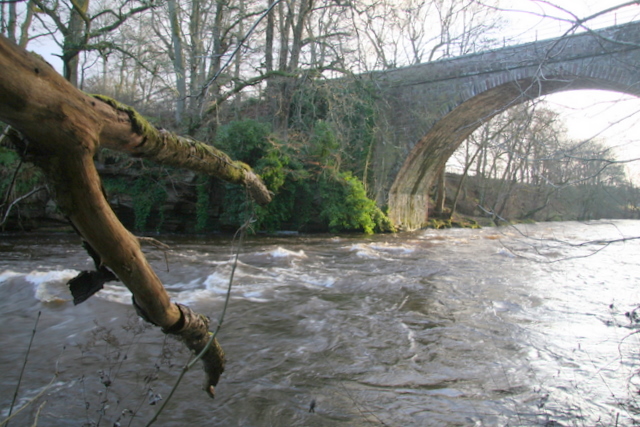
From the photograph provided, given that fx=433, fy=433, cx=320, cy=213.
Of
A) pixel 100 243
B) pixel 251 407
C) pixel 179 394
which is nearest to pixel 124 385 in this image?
pixel 179 394

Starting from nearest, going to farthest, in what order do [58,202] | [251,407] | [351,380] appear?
[58,202], [251,407], [351,380]

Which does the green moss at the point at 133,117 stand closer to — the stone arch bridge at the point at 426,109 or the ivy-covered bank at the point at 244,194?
the ivy-covered bank at the point at 244,194

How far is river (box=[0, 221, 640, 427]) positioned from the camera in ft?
8.93

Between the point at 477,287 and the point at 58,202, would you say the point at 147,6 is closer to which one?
the point at 477,287

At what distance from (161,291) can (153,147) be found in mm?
561

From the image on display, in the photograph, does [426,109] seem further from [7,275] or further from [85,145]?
[85,145]

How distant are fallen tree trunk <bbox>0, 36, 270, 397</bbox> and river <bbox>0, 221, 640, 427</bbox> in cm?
38

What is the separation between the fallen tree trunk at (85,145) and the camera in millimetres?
1083

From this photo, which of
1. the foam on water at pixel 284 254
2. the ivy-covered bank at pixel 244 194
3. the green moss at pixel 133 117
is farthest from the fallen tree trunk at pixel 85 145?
the ivy-covered bank at pixel 244 194

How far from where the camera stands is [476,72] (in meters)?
14.9

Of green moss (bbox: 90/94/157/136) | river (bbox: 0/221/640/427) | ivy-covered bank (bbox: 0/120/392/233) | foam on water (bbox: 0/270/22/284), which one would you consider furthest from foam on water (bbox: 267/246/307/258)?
green moss (bbox: 90/94/157/136)

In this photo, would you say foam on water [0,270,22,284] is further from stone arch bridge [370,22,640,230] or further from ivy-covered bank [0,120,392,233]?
stone arch bridge [370,22,640,230]

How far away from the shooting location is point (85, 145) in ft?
4.02

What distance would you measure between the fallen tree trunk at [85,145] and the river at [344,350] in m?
0.38
